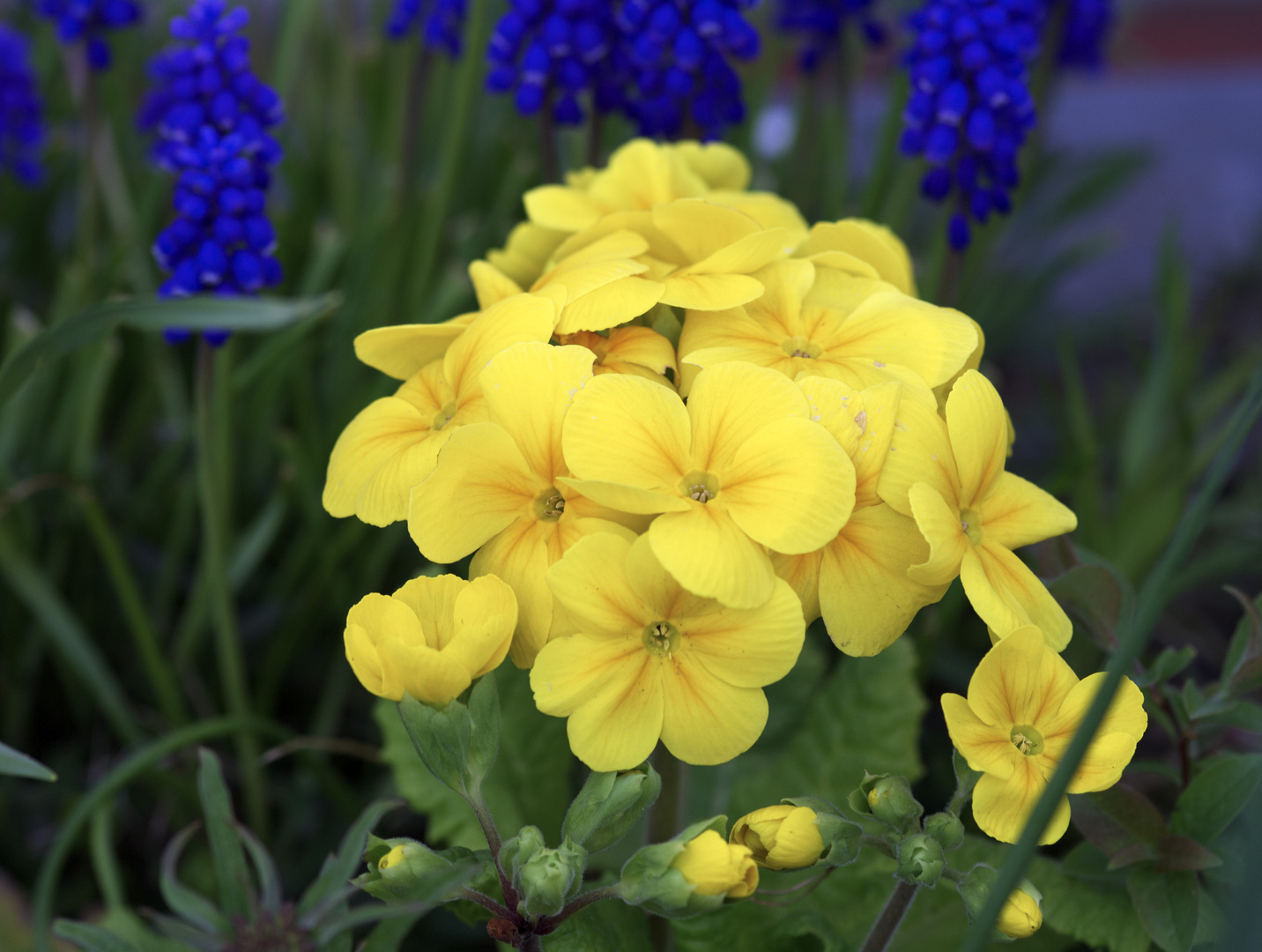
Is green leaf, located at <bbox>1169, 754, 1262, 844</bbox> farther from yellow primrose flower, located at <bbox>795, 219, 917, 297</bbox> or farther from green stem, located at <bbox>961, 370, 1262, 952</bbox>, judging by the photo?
yellow primrose flower, located at <bbox>795, 219, 917, 297</bbox>

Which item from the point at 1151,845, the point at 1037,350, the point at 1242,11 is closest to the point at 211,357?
the point at 1151,845

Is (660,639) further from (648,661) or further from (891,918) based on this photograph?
(891,918)

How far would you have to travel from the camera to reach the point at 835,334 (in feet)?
2.81

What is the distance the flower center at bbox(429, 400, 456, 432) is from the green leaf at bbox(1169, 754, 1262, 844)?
26.4 inches

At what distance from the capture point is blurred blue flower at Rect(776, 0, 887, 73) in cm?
171

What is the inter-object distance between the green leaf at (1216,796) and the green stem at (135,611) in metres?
1.11

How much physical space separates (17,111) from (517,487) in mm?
1411

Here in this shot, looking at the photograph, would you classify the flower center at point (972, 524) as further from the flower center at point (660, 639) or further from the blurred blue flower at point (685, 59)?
the blurred blue flower at point (685, 59)

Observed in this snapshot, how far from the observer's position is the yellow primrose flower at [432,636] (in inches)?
26.9

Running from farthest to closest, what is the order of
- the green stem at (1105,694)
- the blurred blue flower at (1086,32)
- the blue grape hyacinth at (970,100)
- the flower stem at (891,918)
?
the blurred blue flower at (1086,32) < the blue grape hyacinth at (970,100) < the flower stem at (891,918) < the green stem at (1105,694)

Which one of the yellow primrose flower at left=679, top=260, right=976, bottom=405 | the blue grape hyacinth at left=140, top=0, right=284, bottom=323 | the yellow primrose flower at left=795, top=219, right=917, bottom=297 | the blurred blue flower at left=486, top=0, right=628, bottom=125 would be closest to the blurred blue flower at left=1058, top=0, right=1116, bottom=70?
the blurred blue flower at left=486, top=0, right=628, bottom=125

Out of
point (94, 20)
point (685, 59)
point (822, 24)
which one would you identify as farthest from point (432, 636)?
point (822, 24)

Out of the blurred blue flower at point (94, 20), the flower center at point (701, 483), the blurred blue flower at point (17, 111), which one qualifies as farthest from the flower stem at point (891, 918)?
the blurred blue flower at point (17, 111)

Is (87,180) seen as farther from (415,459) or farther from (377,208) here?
(415,459)
